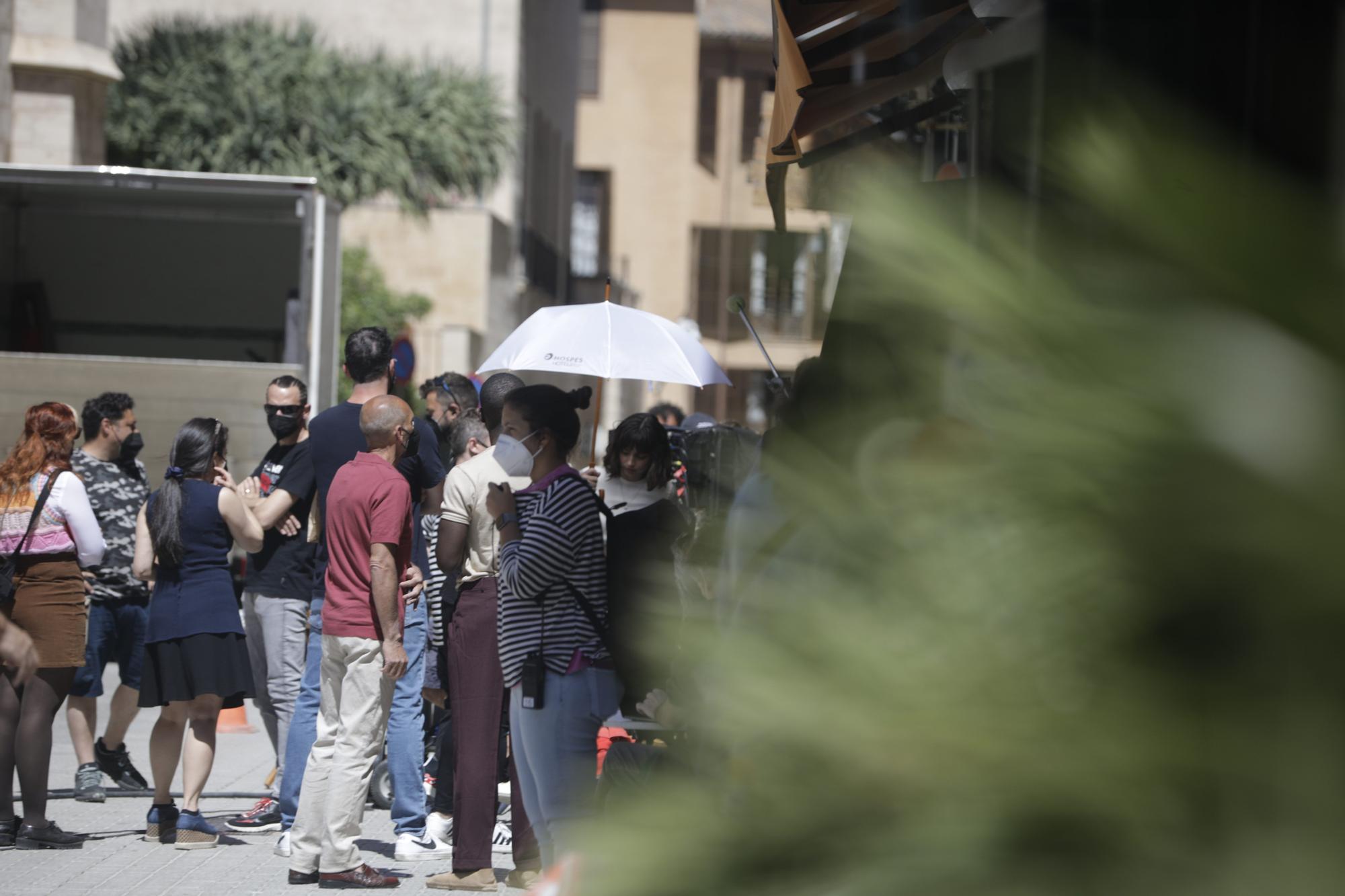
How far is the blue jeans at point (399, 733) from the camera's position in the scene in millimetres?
6395

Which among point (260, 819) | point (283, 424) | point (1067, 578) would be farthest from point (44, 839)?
point (1067, 578)

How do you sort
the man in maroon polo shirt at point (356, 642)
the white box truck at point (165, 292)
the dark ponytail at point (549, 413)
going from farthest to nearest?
the white box truck at point (165, 292)
the man in maroon polo shirt at point (356, 642)
the dark ponytail at point (549, 413)

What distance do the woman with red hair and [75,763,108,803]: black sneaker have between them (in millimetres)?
946

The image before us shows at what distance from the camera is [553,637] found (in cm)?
484

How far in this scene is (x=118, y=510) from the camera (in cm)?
766

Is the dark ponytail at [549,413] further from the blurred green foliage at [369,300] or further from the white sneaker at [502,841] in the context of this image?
the blurred green foliage at [369,300]

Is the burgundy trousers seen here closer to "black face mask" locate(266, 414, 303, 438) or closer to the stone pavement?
the stone pavement

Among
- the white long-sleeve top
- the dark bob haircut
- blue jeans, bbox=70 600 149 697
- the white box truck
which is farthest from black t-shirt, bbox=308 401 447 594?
the white box truck

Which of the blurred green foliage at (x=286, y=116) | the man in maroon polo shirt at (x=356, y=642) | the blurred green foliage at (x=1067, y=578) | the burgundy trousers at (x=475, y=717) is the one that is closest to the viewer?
the blurred green foliage at (x=1067, y=578)

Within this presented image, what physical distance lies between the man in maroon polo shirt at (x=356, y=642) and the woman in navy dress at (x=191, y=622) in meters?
0.87

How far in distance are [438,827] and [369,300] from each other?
17.5 meters

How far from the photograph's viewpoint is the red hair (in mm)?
6617

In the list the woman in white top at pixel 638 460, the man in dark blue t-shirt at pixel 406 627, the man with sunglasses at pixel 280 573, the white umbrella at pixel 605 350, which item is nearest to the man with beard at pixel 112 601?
the man with sunglasses at pixel 280 573

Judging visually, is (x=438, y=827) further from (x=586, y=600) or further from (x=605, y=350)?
(x=586, y=600)
